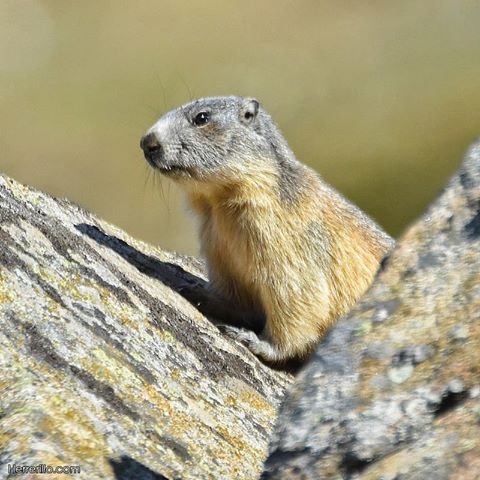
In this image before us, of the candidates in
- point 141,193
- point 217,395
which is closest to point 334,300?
point 217,395

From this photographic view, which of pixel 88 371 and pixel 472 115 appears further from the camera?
pixel 472 115

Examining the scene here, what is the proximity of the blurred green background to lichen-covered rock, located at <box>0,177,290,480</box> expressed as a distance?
97.7 ft

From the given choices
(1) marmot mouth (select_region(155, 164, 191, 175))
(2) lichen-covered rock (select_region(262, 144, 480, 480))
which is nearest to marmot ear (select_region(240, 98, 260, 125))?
(1) marmot mouth (select_region(155, 164, 191, 175))

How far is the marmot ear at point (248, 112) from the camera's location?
13.3m

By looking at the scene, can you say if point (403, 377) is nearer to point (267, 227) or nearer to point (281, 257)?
point (281, 257)

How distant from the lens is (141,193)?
49.2 m

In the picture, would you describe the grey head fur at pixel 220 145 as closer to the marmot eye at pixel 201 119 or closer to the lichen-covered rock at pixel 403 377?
the marmot eye at pixel 201 119

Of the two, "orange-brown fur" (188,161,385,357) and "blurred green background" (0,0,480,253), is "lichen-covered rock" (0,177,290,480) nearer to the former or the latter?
"orange-brown fur" (188,161,385,357)

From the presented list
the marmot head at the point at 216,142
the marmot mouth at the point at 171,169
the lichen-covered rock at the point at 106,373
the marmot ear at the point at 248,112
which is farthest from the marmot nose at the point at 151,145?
the lichen-covered rock at the point at 106,373

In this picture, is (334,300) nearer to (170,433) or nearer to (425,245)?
(170,433)

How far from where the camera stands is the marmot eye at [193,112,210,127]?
13.1 m

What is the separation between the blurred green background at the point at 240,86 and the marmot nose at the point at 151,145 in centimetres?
2660

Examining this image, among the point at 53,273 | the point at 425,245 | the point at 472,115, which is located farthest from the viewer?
the point at 472,115

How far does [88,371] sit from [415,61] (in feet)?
200
